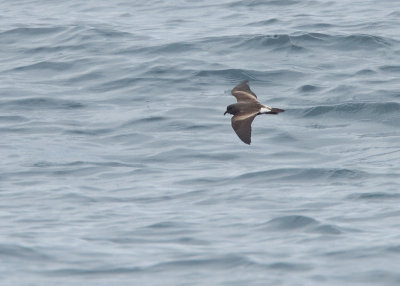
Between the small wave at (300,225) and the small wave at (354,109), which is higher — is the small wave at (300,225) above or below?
above

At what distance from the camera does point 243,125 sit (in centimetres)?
1219

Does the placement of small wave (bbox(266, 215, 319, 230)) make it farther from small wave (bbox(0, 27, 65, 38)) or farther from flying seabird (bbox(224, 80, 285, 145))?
small wave (bbox(0, 27, 65, 38))

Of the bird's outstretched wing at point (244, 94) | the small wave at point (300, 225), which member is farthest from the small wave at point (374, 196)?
the bird's outstretched wing at point (244, 94)

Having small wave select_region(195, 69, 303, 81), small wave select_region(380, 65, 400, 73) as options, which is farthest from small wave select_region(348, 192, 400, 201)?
small wave select_region(380, 65, 400, 73)

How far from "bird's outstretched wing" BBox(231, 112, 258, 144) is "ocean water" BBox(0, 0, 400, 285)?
0.66m

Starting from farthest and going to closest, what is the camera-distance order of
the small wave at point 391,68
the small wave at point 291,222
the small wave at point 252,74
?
the small wave at point 391,68
the small wave at point 252,74
the small wave at point 291,222

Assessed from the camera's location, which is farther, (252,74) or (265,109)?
(252,74)

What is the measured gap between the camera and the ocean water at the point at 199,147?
1025cm

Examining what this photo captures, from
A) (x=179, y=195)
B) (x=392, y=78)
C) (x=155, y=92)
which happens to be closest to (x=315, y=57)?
(x=392, y=78)

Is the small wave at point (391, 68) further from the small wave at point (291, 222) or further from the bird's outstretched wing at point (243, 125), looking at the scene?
the small wave at point (291, 222)

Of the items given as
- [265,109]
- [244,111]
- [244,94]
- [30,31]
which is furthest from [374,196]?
[30,31]

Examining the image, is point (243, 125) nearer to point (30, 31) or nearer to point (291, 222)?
point (291, 222)

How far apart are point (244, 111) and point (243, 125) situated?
50cm

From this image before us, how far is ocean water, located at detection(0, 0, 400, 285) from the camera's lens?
10.2m
